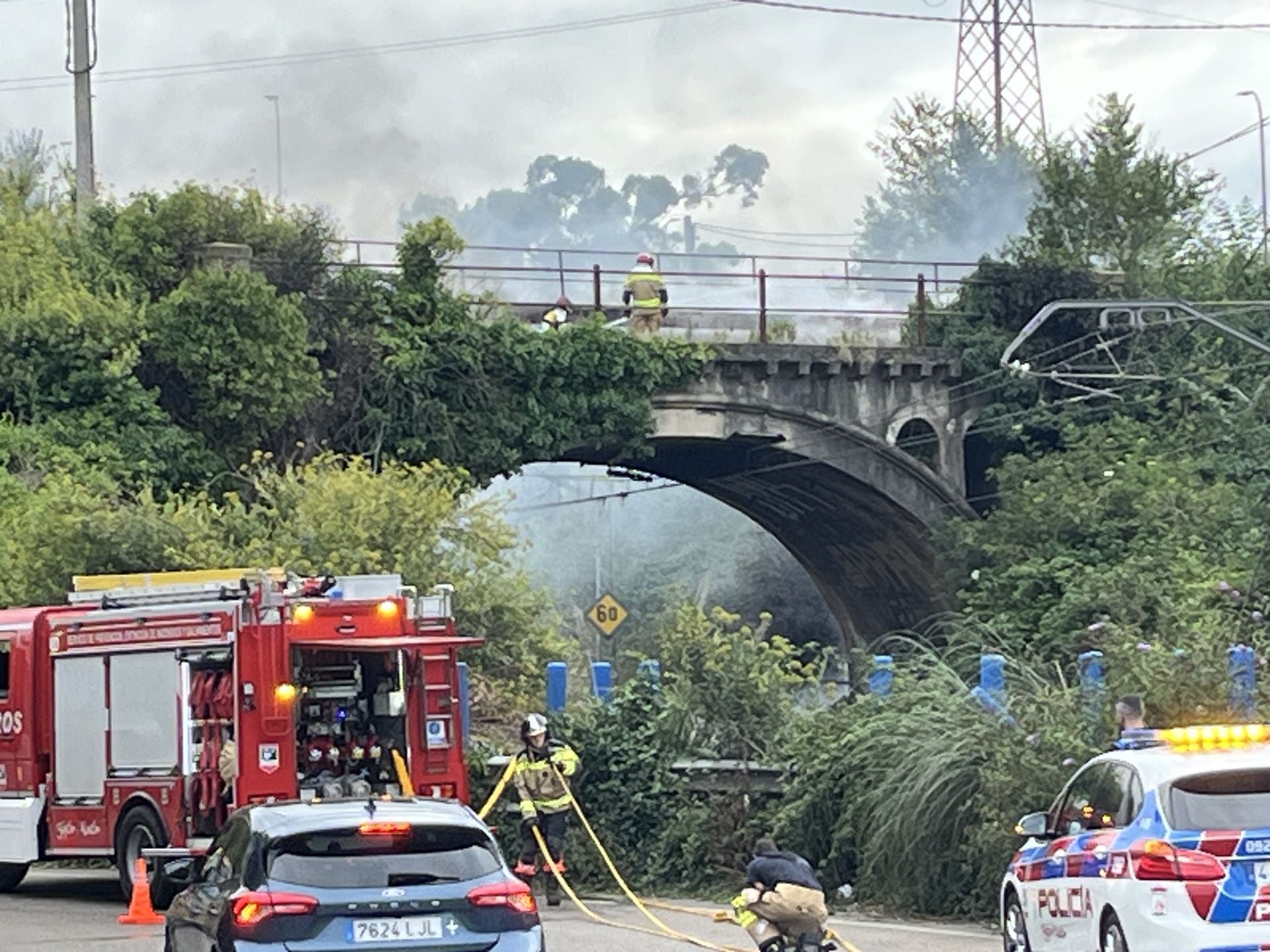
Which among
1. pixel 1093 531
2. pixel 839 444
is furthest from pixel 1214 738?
pixel 839 444

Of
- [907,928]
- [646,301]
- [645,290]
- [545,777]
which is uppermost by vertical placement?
[645,290]

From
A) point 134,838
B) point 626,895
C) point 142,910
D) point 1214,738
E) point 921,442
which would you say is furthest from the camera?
point 921,442

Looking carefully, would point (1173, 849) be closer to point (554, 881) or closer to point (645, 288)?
point (554, 881)

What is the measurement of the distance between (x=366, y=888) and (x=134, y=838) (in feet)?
31.7

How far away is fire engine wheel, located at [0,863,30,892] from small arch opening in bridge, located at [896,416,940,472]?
85.4 feet

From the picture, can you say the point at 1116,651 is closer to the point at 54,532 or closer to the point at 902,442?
the point at 54,532

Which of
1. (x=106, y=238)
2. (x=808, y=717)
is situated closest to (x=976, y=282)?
(x=106, y=238)

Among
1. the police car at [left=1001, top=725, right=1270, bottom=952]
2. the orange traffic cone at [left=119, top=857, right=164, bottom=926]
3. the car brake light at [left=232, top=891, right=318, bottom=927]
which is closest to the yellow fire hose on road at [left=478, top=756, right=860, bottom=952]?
the orange traffic cone at [left=119, top=857, right=164, bottom=926]

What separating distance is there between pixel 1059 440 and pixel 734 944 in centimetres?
3033

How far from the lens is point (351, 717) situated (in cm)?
1995

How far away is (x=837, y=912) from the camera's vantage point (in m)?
18.2

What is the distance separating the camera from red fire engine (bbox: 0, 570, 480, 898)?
18.7 metres

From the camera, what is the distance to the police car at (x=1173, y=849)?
421 inches

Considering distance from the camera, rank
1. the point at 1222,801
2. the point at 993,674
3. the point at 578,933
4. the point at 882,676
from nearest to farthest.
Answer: the point at 1222,801 < the point at 578,933 < the point at 993,674 < the point at 882,676
